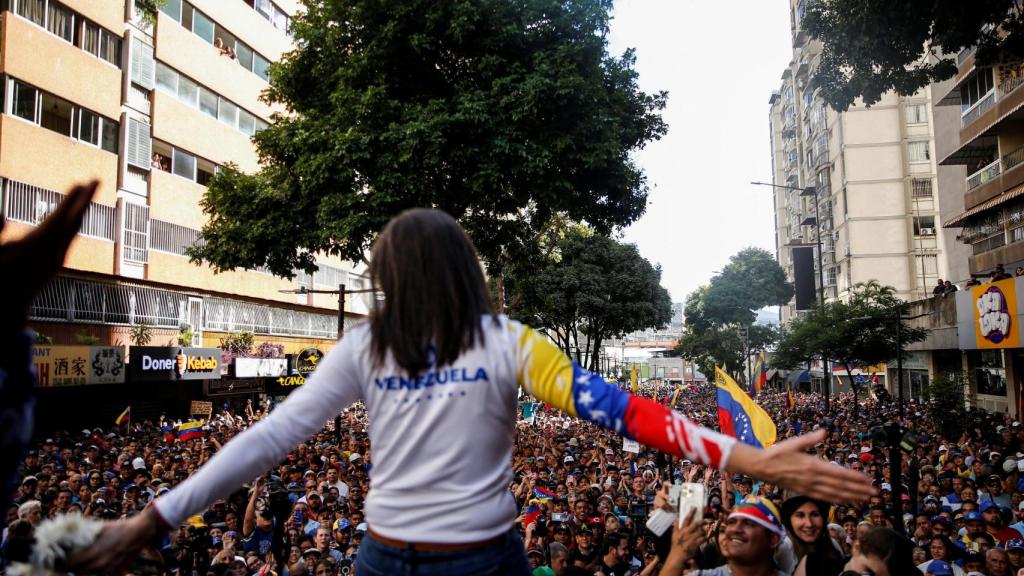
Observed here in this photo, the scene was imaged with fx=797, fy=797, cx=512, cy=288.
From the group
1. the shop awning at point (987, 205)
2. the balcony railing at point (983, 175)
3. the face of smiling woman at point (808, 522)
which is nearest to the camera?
the face of smiling woman at point (808, 522)

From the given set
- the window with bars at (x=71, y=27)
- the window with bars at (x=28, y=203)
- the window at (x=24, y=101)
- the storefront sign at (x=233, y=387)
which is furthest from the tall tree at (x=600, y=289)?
the window at (x=24, y=101)

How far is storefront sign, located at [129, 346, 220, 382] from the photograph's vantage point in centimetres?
2406

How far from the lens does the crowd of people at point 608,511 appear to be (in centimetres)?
463

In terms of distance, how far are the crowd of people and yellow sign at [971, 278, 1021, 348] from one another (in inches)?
115

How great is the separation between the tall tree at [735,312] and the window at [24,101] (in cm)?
5019

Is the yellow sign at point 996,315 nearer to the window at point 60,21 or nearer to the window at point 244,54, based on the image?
the window at point 60,21

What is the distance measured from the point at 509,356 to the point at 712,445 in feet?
1.86

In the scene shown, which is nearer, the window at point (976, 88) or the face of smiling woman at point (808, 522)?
the face of smiling woman at point (808, 522)

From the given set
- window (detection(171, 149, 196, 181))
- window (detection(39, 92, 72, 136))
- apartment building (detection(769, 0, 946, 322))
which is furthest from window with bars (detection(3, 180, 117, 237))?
apartment building (detection(769, 0, 946, 322))

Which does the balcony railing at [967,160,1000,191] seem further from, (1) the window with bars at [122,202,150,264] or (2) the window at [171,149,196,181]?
(1) the window with bars at [122,202,150,264]

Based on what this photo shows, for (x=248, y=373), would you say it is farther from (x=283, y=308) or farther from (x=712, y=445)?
(x=712, y=445)

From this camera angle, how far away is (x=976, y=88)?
2984cm

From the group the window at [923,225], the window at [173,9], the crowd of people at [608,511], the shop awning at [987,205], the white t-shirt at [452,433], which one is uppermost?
the window at [173,9]

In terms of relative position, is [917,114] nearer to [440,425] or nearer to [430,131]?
[430,131]
